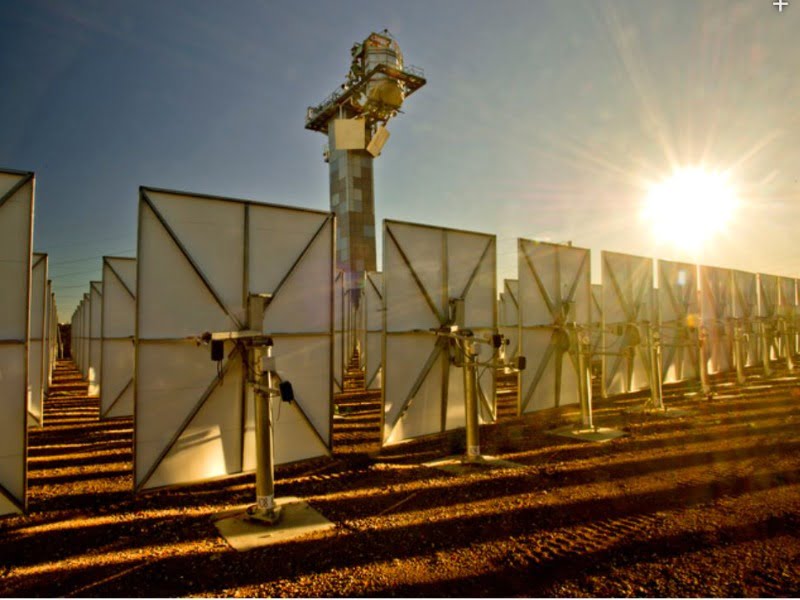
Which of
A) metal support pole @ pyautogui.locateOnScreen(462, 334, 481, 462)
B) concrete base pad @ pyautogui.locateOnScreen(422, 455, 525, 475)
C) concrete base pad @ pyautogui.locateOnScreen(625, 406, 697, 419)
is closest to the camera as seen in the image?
concrete base pad @ pyautogui.locateOnScreen(422, 455, 525, 475)

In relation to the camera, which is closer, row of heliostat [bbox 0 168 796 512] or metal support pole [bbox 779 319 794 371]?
row of heliostat [bbox 0 168 796 512]

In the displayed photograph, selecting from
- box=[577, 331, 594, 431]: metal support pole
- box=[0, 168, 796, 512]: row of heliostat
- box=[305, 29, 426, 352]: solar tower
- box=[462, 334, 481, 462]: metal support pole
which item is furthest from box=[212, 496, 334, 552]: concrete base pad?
box=[305, 29, 426, 352]: solar tower

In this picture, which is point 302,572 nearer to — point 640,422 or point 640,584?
point 640,584

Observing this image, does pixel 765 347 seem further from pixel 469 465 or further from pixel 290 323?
pixel 290 323

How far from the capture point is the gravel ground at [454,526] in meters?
5.62

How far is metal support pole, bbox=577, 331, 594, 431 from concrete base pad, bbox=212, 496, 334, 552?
29.0ft

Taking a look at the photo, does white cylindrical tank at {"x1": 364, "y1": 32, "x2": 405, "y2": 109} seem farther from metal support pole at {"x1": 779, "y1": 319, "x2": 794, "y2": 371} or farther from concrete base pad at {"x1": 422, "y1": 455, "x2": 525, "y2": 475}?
concrete base pad at {"x1": 422, "y1": 455, "x2": 525, "y2": 475}

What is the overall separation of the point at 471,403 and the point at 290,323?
4.65m

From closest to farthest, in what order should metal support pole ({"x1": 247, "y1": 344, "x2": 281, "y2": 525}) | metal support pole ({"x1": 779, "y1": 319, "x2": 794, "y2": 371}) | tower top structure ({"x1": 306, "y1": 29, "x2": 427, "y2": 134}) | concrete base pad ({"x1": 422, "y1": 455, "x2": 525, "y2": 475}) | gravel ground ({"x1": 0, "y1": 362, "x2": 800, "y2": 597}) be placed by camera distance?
1. gravel ground ({"x1": 0, "y1": 362, "x2": 800, "y2": 597})
2. metal support pole ({"x1": 247, "y1": 344, "x2": 281, "y2": 525})
3. concrete base pad ({"x1": 422, "y1": 455, "x2": 525, "y2": 475})
4. metal support pole ({"x1": 779, "y1": 319, "x2": 794, "y2": 371})
5. tower top structure ({"x1": 306, "y1": 29, "x2": 427, "y2": 134})

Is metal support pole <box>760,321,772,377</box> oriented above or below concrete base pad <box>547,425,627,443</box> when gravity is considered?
above

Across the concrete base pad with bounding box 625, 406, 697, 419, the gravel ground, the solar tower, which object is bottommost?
the gravel ground

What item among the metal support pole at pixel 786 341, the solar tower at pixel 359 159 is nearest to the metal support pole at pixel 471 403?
the metal support pole at pixel 786 341

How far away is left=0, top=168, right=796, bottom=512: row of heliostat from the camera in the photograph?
26.1ft

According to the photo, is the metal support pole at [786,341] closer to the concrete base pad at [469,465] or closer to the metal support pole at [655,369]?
the metal support pole at [655,369]
